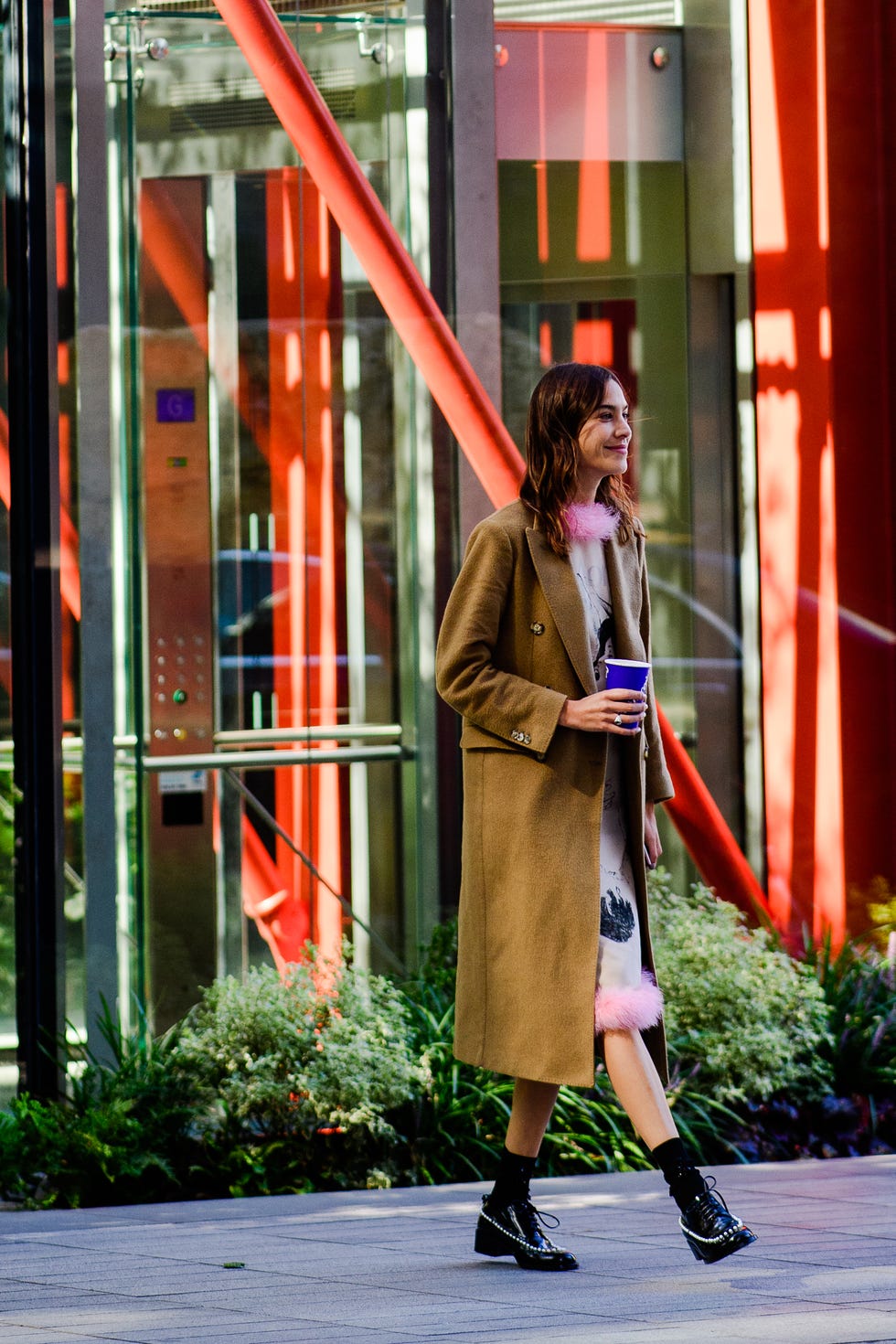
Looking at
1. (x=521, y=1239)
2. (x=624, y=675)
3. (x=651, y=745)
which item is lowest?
(x=521, y=1239)

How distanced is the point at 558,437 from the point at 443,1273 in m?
1.70

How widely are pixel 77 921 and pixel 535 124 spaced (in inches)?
116

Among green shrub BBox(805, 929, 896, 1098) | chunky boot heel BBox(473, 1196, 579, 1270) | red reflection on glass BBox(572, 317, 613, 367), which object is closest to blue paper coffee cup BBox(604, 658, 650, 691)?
chunky boot heel BBox(473, 1196, 579, 1270)

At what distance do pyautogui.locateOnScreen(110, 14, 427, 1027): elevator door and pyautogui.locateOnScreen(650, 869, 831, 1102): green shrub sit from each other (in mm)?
897

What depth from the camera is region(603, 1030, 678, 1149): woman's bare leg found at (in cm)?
361

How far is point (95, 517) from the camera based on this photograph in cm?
569

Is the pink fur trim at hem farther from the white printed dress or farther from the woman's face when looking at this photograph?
the woman's face

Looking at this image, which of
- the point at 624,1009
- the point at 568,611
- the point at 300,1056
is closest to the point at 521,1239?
the point at 624,1009

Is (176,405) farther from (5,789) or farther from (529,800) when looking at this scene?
(529,800)

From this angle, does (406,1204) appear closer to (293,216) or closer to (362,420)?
(362,420)

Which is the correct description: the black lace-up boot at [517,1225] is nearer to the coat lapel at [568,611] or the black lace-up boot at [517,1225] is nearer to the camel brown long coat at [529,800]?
the camel brown long coat at [529,800]

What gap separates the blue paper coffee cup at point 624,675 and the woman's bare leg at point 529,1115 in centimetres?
82

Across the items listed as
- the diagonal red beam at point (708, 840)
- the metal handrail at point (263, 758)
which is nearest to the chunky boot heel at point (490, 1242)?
the metal handrail at point (263, 758)

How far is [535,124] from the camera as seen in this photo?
20.2ft
